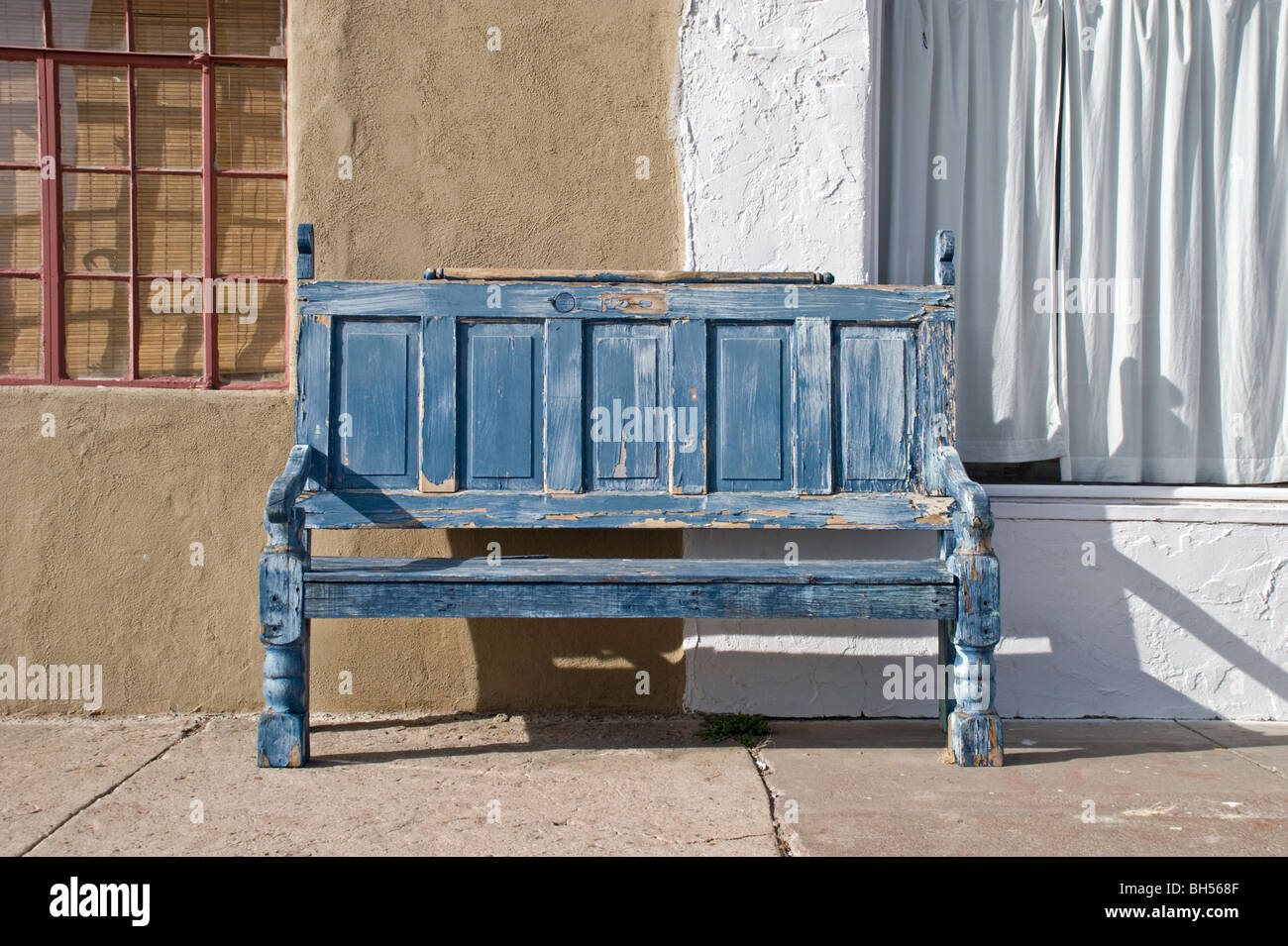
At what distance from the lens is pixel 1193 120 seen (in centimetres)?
399

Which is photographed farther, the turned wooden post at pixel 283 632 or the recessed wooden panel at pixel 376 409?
the recessed wooden panel at pixel 376 409

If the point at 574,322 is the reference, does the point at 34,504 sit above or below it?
below

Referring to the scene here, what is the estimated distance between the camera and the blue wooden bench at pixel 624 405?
3.44 metres

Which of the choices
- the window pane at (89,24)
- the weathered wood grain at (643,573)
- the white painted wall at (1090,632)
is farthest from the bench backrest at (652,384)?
the window pane at (89,24)

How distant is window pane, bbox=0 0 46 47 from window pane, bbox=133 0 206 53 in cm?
36

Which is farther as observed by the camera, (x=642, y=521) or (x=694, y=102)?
(x=694, y=102)

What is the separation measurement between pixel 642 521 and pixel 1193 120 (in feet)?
8.86

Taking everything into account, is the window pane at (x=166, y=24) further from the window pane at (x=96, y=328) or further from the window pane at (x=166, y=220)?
the window pane at (x=96, y=328)

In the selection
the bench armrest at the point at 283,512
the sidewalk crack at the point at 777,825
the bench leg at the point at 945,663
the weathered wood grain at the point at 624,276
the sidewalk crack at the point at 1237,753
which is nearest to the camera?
the sidewalk crack at the point at 777,825

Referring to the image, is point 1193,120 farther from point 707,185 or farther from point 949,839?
point 949,839

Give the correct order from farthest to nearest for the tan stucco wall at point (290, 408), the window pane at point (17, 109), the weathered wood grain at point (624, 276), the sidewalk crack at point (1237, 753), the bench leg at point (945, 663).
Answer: the window pane at point (17, 109), the tan stucco wall at point (290, 408), the weathered wood grain at point (624, 276), the bench leg at point (945, 663), the sidewalk crack at point (1237, 753)

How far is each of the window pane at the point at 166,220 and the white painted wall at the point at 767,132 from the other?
195 centimetres

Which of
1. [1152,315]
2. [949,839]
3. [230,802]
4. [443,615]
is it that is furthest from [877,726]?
[230,802]

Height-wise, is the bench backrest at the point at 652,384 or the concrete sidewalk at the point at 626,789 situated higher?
the bench backrest at the point at 652,384
